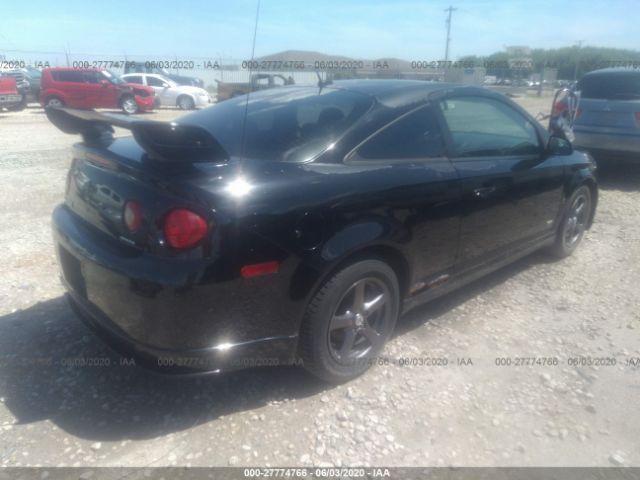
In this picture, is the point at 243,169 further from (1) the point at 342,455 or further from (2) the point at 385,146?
(1) the point at 342,455

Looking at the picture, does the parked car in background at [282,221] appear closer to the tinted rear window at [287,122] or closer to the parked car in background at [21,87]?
the tinted rear window at [287,122]

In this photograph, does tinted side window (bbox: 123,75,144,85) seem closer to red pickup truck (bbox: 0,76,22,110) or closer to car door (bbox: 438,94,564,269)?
red pickup truck (bbox: 0,76,22,110)

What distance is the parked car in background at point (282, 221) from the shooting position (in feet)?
6.74

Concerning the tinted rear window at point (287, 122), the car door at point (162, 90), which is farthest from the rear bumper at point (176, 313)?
the car door at point (162, 90)

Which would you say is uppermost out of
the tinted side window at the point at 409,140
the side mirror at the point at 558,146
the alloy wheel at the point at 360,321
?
the tinted side window at the point at 409,140

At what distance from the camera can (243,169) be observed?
7.41ft

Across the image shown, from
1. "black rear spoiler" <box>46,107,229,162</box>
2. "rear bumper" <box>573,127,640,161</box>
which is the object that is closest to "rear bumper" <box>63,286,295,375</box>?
"black rear spoiler" <box>46,107,229,162</box>

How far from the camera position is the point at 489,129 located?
4.06 m

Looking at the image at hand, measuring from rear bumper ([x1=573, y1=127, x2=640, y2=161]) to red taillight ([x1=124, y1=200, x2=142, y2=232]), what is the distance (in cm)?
699

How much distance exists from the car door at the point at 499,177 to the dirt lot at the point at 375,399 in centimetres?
54

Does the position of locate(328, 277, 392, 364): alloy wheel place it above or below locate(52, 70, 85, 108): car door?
below

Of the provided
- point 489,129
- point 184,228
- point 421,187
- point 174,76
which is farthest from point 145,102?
point 184,228

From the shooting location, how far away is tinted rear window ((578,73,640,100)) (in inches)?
271

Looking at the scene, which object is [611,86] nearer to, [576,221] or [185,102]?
[576,221]
